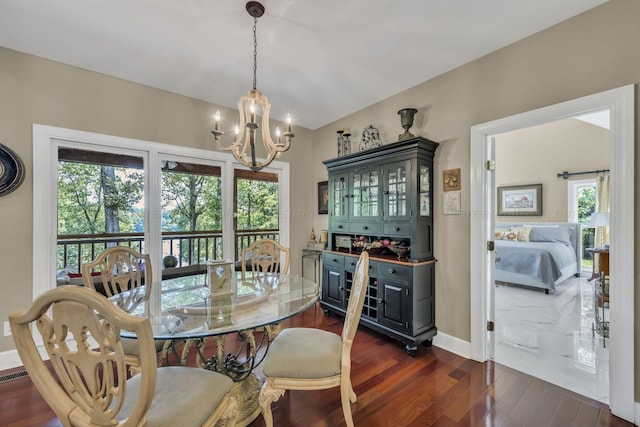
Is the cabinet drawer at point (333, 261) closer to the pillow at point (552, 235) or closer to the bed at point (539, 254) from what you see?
the bed at point (539, 254)

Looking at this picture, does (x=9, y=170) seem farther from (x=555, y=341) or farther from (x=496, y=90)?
(x=555, y=341)

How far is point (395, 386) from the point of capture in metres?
2.05

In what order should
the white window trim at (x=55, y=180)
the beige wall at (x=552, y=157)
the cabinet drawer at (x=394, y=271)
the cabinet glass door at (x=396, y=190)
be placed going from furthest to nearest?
the beige wall at (x=552, y=157), the cabinet glass door at (x=396, y=190), the cabinet drawer at (x=394, y=271), the white window trim at (x=55, y=180)

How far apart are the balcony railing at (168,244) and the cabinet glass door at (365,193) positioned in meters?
1.45

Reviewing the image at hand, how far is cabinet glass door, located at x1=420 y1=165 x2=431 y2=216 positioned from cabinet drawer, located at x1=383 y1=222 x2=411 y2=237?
0.20 meters

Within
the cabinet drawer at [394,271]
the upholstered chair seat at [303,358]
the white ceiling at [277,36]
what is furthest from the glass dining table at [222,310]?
the white ceiling at [277,36]

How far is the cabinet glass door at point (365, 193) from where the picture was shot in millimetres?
2975

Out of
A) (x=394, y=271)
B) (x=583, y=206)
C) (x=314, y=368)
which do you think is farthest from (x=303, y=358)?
(x=583, y=206)

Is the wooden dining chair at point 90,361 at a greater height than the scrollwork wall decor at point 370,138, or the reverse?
the scrollwork wall decor at point 370,138

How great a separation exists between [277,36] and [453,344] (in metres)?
3.12

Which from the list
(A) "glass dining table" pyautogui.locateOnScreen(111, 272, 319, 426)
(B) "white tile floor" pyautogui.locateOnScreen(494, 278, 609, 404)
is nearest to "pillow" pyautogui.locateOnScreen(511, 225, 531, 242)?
(B) "white tile floor" pyautogui.locateOnScreen(494, 278, 609, 404)

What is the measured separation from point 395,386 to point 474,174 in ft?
6.16

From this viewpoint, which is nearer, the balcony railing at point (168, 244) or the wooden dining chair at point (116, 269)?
the wooden dining chair at point (116, 269)

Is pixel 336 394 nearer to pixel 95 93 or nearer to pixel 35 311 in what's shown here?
pixel 35 311
